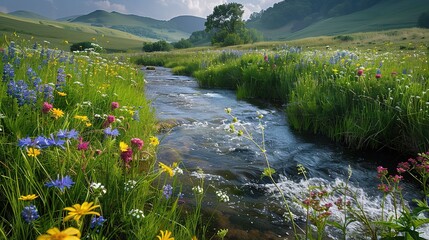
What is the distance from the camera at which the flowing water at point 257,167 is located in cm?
316

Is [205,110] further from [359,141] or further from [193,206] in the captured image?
[193,206]

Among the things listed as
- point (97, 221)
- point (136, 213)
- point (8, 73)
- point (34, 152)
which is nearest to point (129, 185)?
point (136, 213)

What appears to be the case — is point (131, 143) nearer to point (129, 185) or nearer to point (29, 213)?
point (129, 185)

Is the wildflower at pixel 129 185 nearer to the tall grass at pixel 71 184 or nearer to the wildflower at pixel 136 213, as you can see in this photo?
the tall grass at pixel 71 184

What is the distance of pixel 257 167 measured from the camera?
461 centimetres

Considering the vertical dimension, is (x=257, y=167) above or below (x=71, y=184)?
below

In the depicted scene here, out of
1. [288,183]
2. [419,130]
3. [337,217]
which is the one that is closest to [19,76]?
[288,183]

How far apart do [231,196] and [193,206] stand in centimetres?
59

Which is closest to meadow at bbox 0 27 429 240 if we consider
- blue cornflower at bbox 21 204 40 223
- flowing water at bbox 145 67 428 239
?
blue cornflower at bbox 21 204 40 223

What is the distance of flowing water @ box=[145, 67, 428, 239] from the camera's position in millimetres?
3161

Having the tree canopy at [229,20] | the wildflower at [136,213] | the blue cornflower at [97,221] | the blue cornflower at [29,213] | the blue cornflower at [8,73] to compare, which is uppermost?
the tree canopy at [229,20]

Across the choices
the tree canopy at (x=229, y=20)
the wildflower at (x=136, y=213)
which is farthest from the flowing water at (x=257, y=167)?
the tree canopy at (x=229, y=20)

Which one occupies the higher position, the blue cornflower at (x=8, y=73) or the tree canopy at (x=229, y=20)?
the tree canopy at (x=229, y=20)

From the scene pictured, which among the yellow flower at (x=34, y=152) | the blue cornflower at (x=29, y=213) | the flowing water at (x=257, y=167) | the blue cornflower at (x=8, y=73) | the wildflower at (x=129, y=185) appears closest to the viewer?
the blue cornflower at (x=29, y=213)
